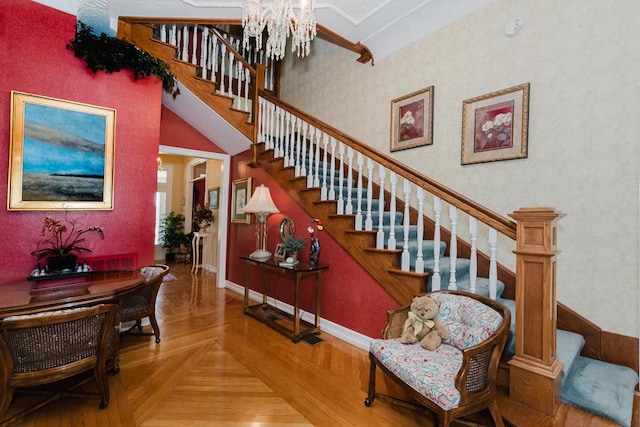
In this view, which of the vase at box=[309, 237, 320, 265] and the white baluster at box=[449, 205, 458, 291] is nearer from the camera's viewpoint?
the white baluster at box=[449, 205, 458, 291]

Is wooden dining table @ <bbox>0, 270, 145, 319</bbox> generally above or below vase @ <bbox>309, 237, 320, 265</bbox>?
below

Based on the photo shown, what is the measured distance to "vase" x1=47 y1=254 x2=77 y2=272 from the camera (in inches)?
101

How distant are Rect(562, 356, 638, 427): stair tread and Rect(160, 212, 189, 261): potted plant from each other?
7543 millimetres

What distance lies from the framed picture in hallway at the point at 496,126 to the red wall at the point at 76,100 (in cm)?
343

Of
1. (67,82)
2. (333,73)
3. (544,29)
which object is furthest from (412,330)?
(333,73)

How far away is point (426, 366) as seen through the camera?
171 cm

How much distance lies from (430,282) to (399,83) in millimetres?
2577

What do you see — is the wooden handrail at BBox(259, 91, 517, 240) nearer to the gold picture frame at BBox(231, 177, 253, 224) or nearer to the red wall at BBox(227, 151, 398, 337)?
the red wall at BBox(227, 151, 398, 337)

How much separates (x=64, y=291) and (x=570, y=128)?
4192mm

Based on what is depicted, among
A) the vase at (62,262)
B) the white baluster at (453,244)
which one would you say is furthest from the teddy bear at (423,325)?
the vase at (62,262)

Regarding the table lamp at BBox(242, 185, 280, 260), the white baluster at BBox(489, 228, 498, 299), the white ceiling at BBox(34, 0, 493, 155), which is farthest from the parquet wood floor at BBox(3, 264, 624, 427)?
the white ceiling at BBox(34, 0, 493, 155)

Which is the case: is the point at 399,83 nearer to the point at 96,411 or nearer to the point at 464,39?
the point at 464,39

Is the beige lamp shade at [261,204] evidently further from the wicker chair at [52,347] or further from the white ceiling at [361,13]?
the wicker chair at [52,347]

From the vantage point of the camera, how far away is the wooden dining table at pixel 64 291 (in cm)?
191
